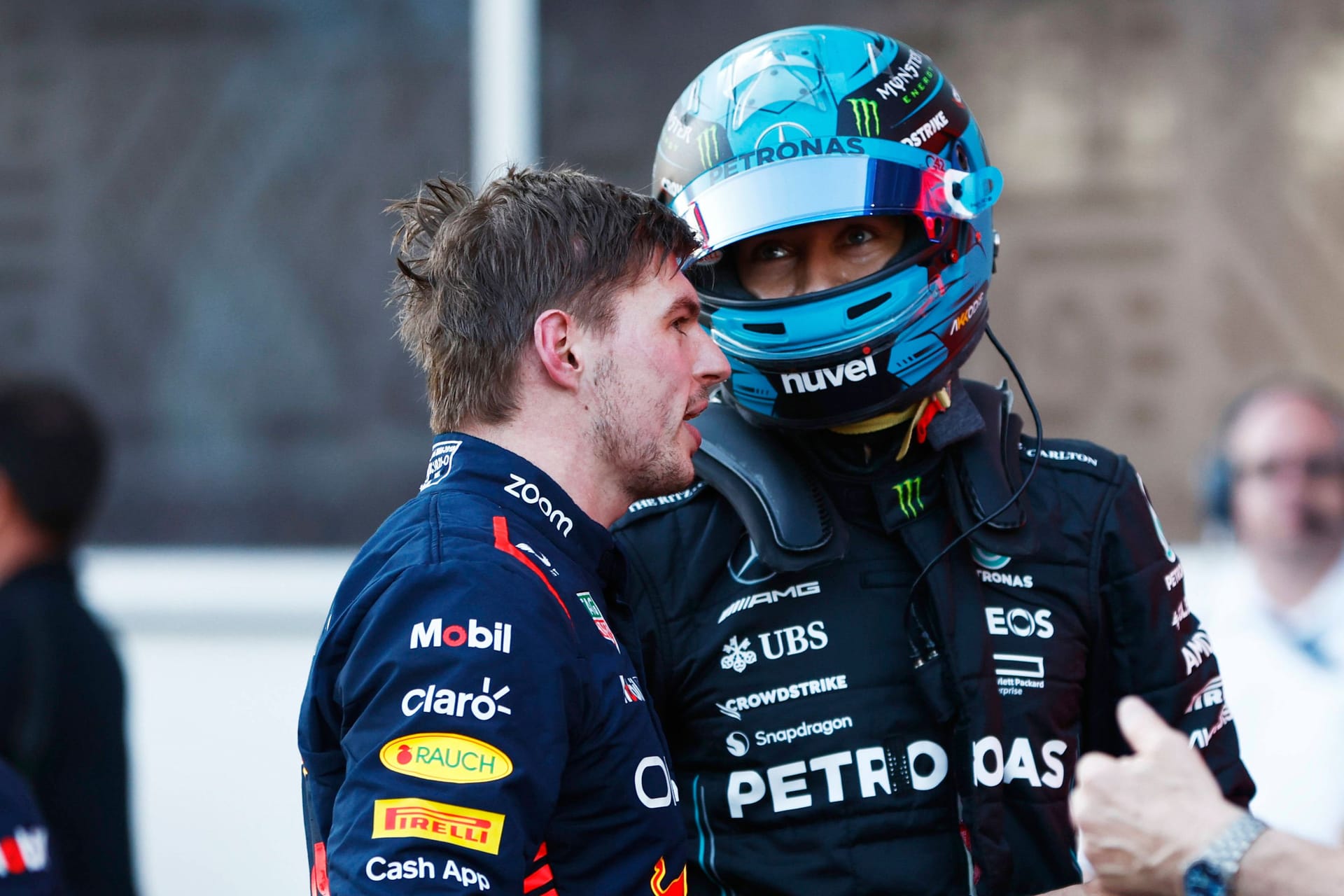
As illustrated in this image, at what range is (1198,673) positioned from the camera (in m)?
1.92

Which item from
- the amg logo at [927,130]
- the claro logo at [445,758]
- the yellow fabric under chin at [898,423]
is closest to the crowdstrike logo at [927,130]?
the amg logo at [927,130]

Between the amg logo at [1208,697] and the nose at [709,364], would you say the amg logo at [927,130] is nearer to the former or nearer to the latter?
the nose at [709,364]

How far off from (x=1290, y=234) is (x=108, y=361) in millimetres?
4354

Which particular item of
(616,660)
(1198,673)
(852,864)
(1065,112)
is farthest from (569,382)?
(1065,112)

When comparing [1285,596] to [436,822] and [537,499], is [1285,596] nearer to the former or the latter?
[537,499]

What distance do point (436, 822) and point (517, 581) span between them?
26 centimetres

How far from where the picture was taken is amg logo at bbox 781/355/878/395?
1.89m

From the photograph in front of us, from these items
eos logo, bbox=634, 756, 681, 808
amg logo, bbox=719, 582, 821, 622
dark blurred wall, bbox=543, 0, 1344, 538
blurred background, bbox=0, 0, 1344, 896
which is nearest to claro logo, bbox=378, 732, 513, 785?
eos logo, bbox=634, 756, 681, 808

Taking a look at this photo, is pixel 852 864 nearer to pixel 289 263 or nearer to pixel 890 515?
pixel 890 515

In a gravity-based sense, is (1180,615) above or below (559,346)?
below

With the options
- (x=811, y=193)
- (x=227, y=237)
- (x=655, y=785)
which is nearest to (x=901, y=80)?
(x=811, y=193)

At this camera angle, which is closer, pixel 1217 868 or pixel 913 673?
pixel 1217 868

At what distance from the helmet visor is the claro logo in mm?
766

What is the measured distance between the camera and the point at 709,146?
1.99m
